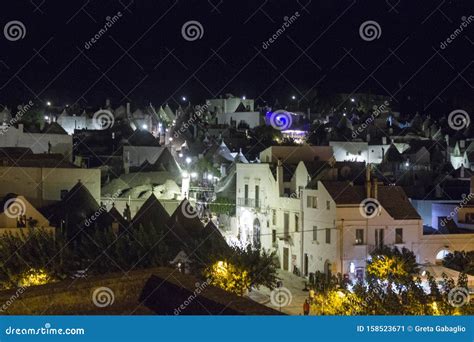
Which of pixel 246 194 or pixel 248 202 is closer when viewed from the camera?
pixel 248 202

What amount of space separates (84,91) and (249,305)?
53565 mm

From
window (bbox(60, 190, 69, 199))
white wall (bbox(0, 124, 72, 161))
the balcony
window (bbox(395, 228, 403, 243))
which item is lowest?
window (bbox(395, 228, 403, 243))

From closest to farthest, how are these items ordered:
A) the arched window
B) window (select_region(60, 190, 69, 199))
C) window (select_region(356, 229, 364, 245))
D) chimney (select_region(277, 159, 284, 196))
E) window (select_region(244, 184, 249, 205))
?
Result: window (select_region(356, 229, 364, 245))
the arched window
window (select_region(60, 190, 69, 199))
chimney (select_region(277, 159, 284, 196))
window (select_region(244, 184, 249, 205))

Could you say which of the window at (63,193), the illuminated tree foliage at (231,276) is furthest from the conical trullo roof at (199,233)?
the window at (63,193)

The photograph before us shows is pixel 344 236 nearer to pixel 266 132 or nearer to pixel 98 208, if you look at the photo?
pixel 98 208

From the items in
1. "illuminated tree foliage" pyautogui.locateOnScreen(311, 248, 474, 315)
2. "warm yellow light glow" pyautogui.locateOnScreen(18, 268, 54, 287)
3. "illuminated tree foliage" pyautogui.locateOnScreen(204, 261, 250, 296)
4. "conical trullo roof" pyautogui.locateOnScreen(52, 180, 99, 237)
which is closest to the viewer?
"illuminated tree foliage" pyautogui.locateOnScreen(311, 248, 474, 315)

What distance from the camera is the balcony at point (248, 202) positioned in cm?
3139

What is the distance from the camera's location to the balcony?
3139 cm

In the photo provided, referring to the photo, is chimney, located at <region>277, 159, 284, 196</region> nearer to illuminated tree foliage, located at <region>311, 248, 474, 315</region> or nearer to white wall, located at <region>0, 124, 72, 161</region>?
illuminated tree foliage, located at <region>311, 248, 474, 315</region>

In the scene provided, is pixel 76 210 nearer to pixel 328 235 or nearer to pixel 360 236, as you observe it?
pixel 328 235

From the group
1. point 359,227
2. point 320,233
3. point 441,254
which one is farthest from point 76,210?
point 441,254

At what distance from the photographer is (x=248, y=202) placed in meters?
32.1

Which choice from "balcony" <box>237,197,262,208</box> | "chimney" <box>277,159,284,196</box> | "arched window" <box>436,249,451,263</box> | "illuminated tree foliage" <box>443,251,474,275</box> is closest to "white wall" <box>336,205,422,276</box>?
"arched window" <box>436,249,451,263</box>

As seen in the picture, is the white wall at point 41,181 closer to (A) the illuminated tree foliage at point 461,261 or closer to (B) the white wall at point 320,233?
(B) the white wall at point 320,233
